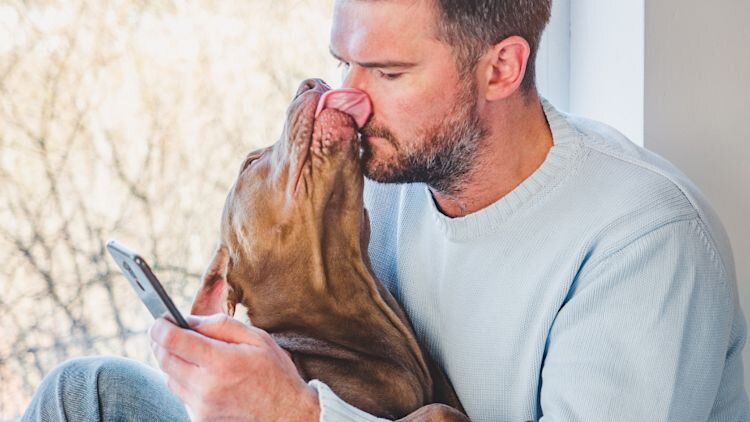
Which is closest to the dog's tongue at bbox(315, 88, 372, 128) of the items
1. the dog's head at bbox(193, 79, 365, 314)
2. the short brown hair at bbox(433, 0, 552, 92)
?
the dog's head at bbox(193, 79, 365, 314)

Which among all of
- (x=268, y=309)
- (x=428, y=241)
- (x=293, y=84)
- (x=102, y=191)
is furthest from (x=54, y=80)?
(x=428, y=241)

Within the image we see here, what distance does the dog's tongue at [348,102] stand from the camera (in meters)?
1.62

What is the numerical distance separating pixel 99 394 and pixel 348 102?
24.5 inches

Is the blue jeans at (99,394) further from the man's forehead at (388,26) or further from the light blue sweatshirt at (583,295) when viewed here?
the man's forehead at (388,26)

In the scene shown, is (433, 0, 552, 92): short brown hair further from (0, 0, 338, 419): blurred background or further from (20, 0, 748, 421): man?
(0, 0, 338, 419): blurred background

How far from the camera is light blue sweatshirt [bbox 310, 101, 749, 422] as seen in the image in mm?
1507

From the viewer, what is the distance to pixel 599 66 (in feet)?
7.08

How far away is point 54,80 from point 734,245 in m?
1.35

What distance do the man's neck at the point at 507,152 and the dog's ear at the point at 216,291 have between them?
415 mm

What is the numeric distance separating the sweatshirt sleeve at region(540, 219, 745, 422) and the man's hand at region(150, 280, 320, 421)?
1.26ft

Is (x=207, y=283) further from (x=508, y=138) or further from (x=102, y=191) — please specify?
(x=508, y=138)

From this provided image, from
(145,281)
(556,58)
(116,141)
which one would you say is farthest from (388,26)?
(556,58)

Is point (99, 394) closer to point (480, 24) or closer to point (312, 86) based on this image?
point (312, 86)

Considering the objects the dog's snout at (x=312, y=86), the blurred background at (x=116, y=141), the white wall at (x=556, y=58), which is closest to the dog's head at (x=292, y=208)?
the dog's snout at (x=312, y=86)
